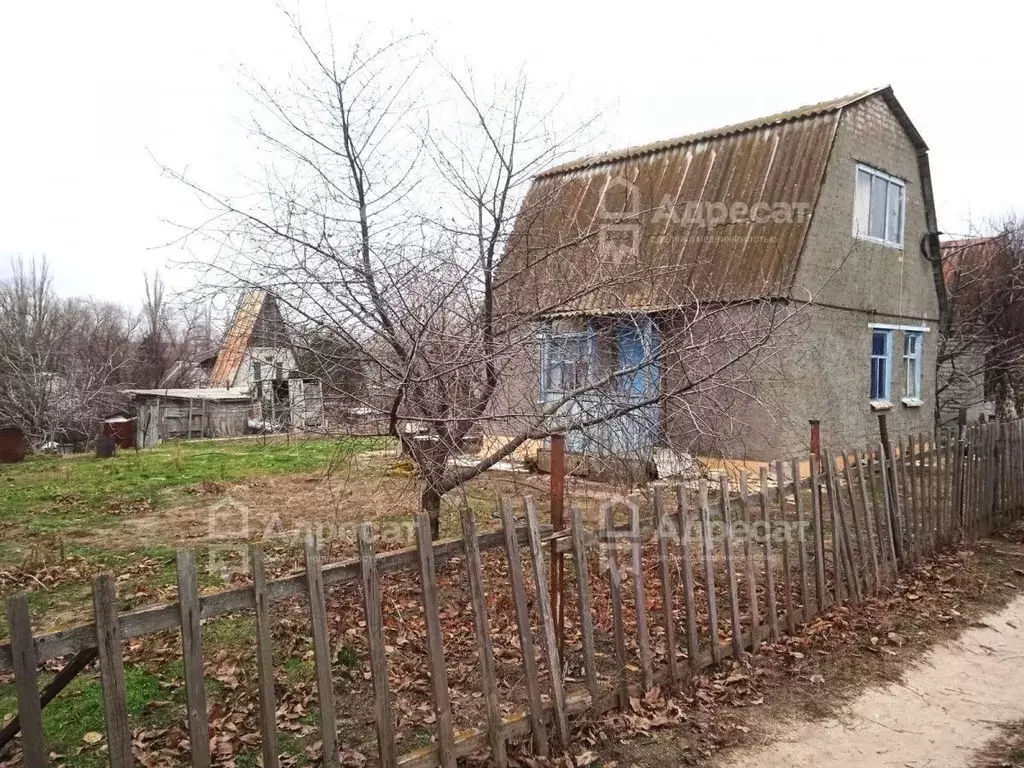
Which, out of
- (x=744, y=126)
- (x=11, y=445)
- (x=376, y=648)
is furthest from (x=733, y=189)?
(x=11, y=445)

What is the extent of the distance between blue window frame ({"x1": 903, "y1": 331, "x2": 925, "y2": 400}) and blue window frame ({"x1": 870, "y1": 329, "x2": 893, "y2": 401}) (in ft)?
3.09

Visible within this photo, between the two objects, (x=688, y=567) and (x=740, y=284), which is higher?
(x=740, y=284)

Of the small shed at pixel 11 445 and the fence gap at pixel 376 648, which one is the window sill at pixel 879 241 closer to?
the fence gap at pixel 376 648

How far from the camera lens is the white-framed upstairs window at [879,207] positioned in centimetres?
1273

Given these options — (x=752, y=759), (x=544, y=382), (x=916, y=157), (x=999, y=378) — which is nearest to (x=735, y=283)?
(x=916, y=157)

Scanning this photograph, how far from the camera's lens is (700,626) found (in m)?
5.15

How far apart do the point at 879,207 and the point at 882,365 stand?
310 cm

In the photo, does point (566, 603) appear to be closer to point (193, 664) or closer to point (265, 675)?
point (265, 675)

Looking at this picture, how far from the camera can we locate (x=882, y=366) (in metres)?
14.0

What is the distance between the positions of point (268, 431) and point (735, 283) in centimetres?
853

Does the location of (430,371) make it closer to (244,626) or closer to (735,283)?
(244,626)

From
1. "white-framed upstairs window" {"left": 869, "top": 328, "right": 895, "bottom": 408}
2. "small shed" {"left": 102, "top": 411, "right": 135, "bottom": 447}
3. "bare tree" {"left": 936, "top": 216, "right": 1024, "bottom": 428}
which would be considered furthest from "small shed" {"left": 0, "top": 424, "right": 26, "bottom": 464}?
"bare tree" {"left": 936, "top": 216, "right": 1024, "bottom": 428}

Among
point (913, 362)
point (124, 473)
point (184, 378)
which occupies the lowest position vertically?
point (124, 473)

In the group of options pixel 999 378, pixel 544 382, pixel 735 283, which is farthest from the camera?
pixel 999 378
